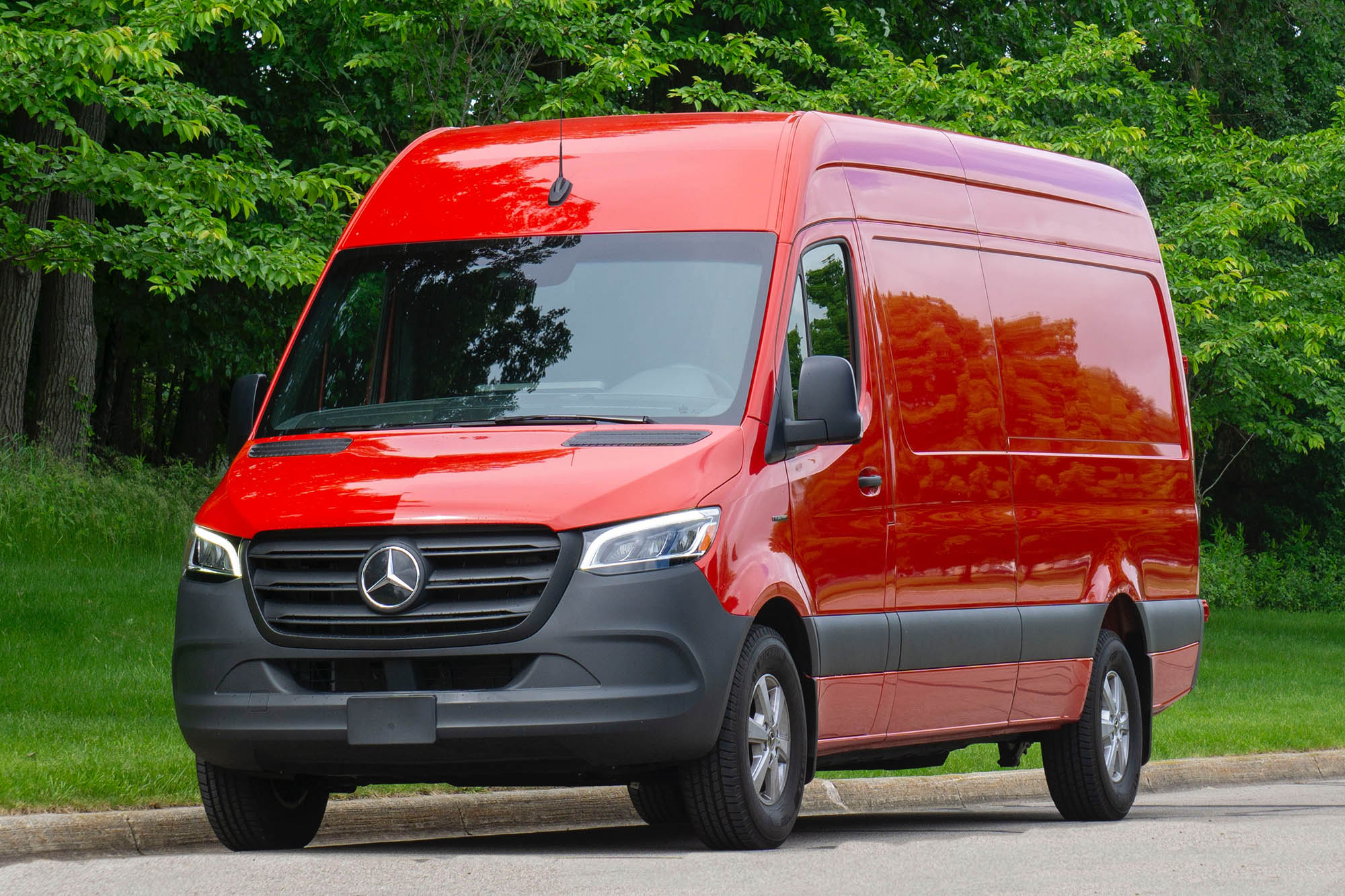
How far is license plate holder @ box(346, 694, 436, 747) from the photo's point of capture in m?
6.65

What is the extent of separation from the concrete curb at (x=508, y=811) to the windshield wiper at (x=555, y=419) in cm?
212

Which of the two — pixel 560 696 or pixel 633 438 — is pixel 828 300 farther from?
pixel 560 696

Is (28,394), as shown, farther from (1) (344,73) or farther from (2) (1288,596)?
(2) (1288,596)

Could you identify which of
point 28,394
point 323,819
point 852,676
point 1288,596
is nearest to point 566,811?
point 323,819

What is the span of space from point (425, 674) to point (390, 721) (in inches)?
7.6

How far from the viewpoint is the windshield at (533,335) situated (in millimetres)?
7375

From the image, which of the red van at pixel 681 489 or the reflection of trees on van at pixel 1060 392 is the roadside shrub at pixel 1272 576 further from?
the red van at pixel 681 489

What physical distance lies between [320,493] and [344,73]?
42.6 feet

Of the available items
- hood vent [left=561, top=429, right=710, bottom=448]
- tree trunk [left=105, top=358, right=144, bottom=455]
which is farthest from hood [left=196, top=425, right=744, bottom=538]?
tree trunk [left=105, top=358, right=144, bottom=455]

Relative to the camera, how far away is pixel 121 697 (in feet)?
37.1

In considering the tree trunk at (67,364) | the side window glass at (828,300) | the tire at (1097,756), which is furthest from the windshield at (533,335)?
the tree trunk at (67,364)

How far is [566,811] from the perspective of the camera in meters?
9.24

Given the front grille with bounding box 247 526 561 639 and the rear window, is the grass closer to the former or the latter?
the front grille with bounding box 247 526 561 639

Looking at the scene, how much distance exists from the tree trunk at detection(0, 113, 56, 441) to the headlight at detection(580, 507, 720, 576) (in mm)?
15775
